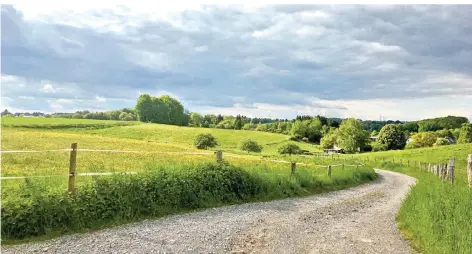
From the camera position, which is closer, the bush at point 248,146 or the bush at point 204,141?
the bush at point 204,141

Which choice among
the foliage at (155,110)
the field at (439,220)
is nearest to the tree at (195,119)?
the foliage at (155,110)

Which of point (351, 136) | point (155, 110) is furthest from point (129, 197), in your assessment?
point (155, 110)

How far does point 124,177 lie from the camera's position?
1124cm

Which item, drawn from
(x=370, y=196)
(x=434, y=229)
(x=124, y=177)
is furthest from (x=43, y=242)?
(x=370, y=196)

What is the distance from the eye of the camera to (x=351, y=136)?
112688mm

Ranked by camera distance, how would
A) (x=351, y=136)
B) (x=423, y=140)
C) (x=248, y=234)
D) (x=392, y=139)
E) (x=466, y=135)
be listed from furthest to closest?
(x=423, y=140) → (x=392, y=139) → (x=351, y=136) → (x=466, y=135) → (x=248, y=234)

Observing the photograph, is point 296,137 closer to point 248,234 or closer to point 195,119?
point 195,119

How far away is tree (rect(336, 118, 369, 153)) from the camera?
111 meters

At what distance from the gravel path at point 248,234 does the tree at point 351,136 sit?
101 m

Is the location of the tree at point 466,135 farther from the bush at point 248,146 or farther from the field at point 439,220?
the field at point 439,220

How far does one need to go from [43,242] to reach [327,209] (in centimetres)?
900

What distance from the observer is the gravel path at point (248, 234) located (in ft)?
A: 27.2

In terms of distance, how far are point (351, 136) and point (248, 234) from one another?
10754cm

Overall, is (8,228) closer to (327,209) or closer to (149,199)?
(149,199)
